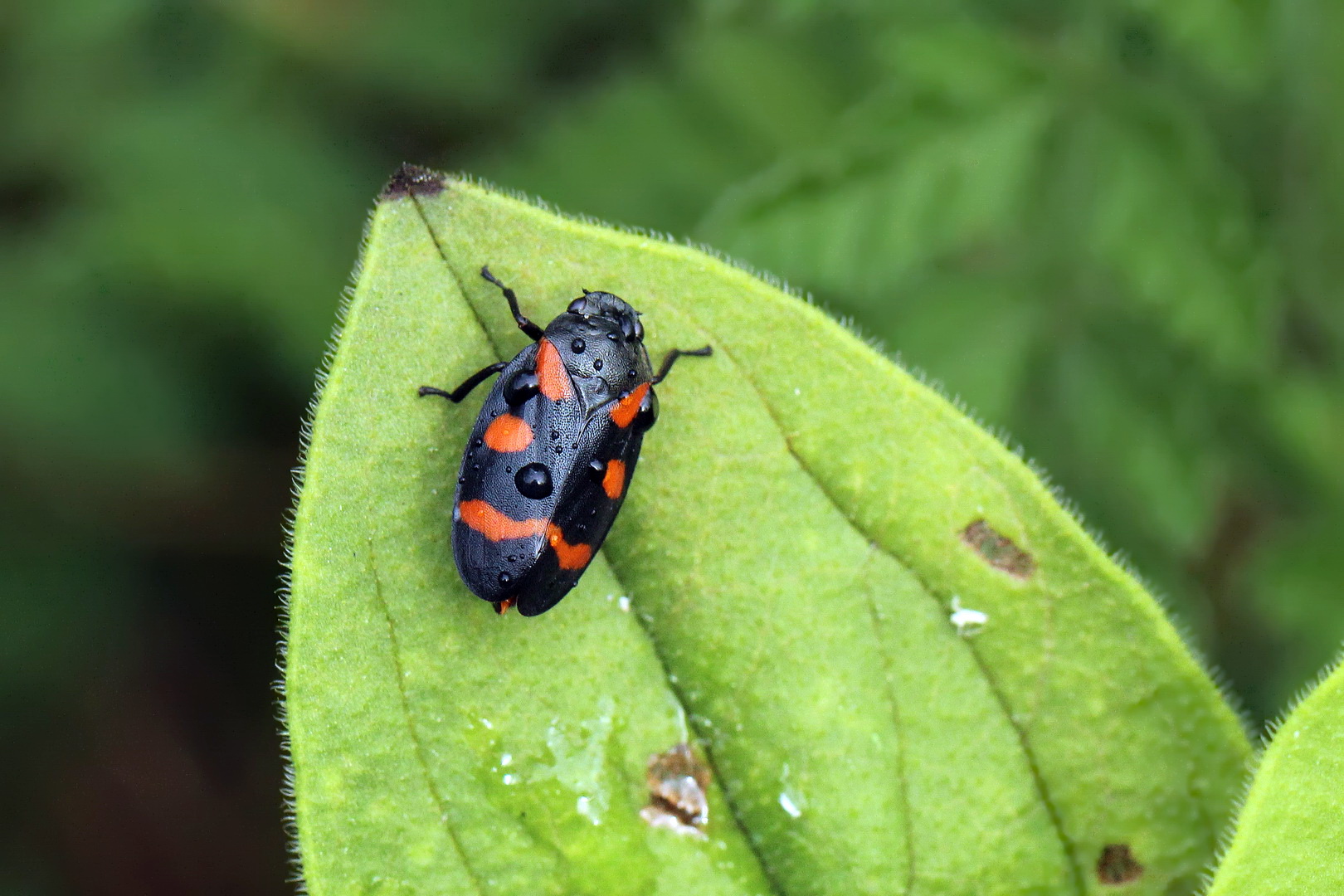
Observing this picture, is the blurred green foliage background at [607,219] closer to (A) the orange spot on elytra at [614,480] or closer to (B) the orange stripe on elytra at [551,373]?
(B) the orange stripe on elytra at [551,373]

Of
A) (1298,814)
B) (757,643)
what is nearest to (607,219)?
(757,643)

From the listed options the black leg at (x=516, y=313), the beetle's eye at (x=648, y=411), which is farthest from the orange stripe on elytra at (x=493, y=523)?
the black leg at (x=516, y=313)

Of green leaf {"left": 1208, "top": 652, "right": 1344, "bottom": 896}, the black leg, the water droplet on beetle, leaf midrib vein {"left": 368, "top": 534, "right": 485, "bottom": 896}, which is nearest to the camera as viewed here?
green leaf {"left": 1208, "top": 652, "right": 1344, "bottom": 896}

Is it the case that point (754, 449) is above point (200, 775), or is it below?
above

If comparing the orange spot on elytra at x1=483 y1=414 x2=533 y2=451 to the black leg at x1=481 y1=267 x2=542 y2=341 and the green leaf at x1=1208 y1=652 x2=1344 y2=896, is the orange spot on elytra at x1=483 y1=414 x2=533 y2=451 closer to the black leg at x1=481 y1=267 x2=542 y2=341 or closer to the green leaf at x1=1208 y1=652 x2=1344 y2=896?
the black leg at x1=481 y1=267 x2=542 y2=341

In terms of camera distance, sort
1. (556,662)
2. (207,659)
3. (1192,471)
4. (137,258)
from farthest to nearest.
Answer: (207,659)
(137,258)
(1192,471)
(556,662)

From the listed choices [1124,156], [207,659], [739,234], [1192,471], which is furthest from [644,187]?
[207,659]

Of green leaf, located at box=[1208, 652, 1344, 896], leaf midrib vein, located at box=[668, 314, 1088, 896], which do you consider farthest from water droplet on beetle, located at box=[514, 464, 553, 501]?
green leaf, located at box=[1208, 652, 1344, 896]

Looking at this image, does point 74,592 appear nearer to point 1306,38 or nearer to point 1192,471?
point 1192,471
